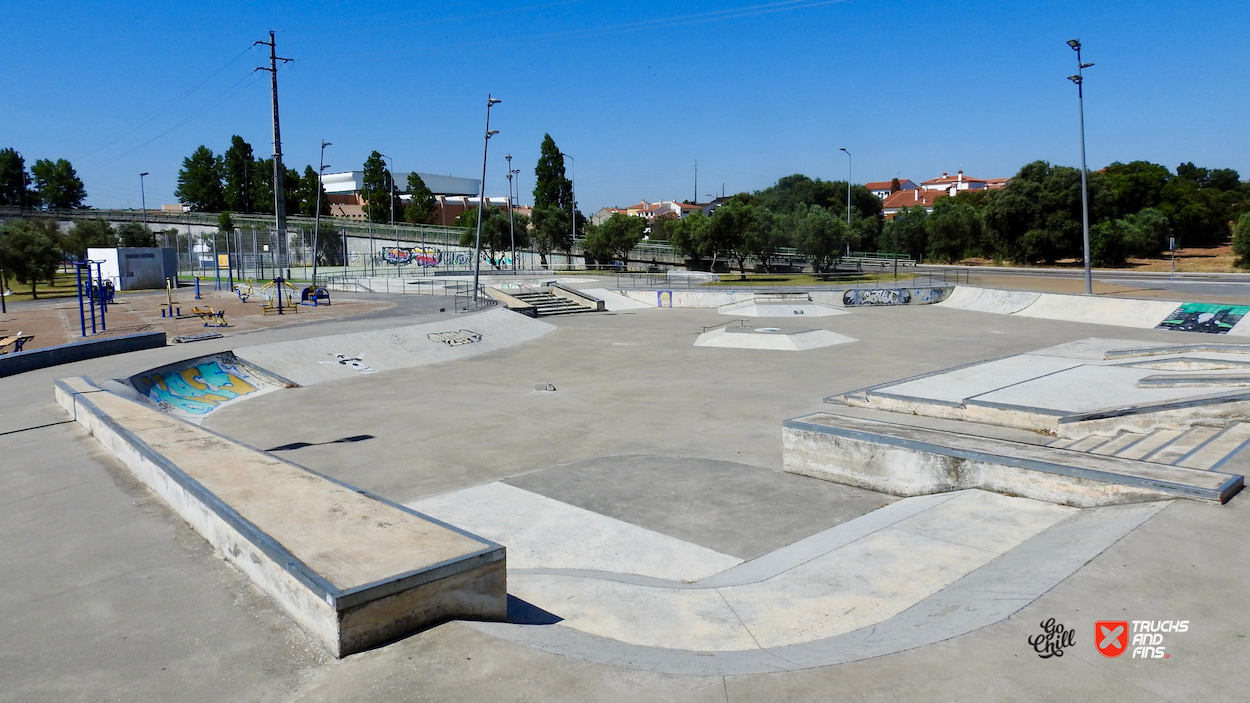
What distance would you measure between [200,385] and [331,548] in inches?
612

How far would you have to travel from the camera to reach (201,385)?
18625mm

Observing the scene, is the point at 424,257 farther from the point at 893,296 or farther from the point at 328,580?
the point at 328,580

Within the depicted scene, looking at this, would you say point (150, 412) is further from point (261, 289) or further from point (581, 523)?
point (261, 289)

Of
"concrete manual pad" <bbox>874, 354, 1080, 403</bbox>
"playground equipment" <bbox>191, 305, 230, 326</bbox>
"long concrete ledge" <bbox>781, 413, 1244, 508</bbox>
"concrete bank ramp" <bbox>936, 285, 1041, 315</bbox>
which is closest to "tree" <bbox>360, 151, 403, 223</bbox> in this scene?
"playground equipment" <bbox>191, 305, 230, 326</bbox>

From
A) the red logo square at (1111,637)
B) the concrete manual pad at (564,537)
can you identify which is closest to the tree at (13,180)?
the concrete manual pad at (564,537)

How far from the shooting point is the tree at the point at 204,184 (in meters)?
125

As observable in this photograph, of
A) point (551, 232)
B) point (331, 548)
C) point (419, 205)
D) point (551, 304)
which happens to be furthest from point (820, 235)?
point (419, 205)

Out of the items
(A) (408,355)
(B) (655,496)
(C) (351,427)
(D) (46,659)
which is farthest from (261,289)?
(D) (46,659)

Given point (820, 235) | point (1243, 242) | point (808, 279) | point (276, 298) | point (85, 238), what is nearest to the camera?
point (276, 298)

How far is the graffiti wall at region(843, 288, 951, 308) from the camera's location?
4116 centimetres

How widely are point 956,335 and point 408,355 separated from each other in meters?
20.3

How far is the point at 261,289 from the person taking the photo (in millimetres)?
46969

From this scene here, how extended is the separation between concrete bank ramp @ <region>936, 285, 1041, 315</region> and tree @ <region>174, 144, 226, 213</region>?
122270 millimetres

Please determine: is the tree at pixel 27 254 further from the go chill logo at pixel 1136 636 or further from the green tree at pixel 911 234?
the green tree at pixel 911 234
